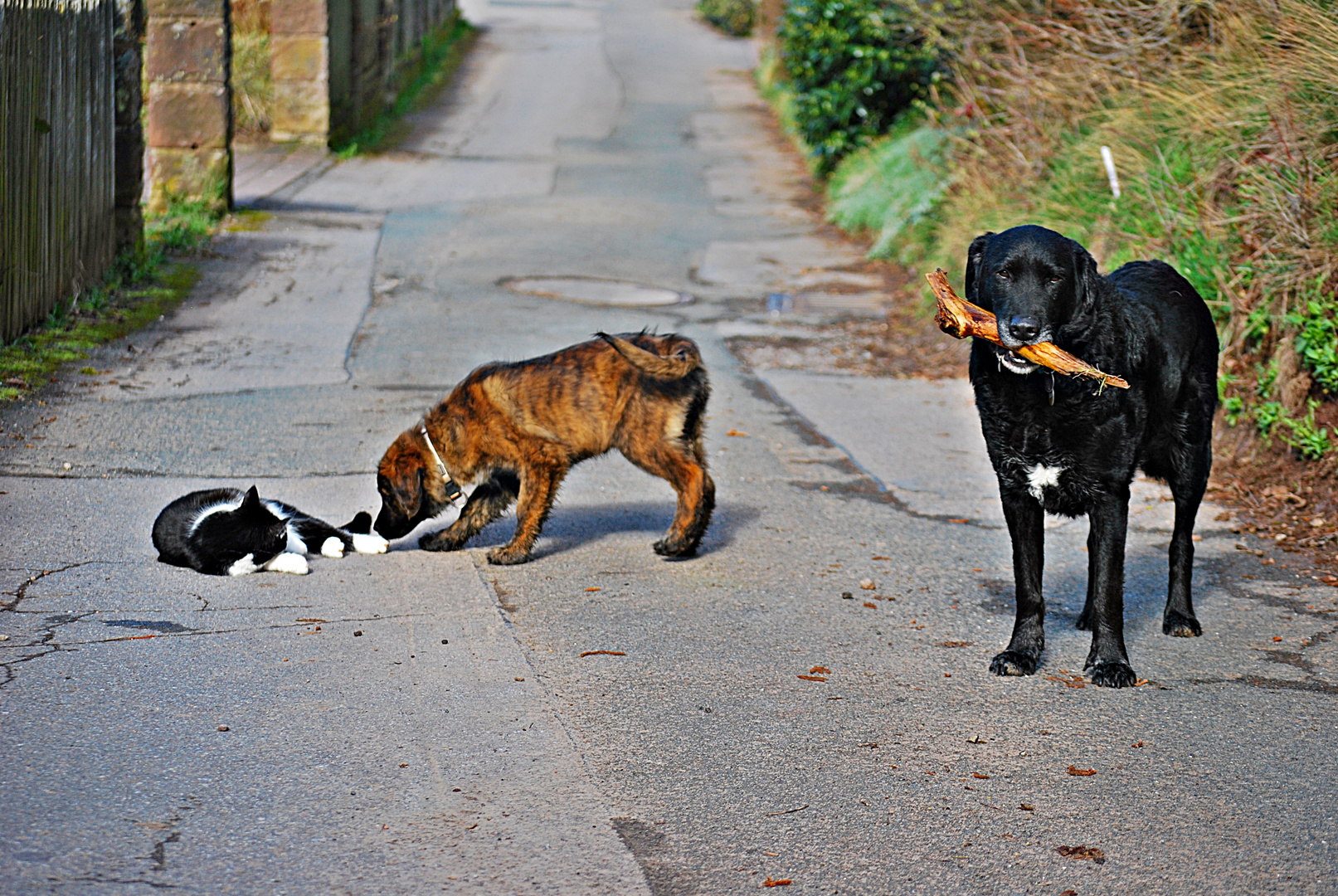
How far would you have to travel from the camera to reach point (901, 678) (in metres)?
4.86

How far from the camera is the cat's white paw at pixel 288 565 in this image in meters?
5.72

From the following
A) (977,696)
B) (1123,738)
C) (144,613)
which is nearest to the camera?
(1123,738)

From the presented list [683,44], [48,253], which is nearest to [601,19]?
[683,44]

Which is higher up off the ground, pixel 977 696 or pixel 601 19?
pixel 601 19

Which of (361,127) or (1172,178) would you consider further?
(361,127)

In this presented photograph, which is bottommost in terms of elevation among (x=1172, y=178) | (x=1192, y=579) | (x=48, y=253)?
(x=1192, y=579)

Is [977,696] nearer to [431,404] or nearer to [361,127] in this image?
[431,404]

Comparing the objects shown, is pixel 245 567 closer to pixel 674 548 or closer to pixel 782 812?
pixel 674 548

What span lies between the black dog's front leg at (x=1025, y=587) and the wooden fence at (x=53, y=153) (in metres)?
6.45

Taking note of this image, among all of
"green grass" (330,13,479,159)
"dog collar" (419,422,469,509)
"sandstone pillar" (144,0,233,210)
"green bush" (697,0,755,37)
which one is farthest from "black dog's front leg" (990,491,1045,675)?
"green bush" (697,0,755,37)

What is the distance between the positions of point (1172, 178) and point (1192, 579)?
4.22m

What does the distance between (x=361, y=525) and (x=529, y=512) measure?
80 centimetres

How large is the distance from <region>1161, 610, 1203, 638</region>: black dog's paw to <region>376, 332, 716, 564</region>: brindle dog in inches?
78.7

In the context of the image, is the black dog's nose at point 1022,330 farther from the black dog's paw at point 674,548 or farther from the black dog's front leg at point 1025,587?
the black dog's paw at point 674,548
